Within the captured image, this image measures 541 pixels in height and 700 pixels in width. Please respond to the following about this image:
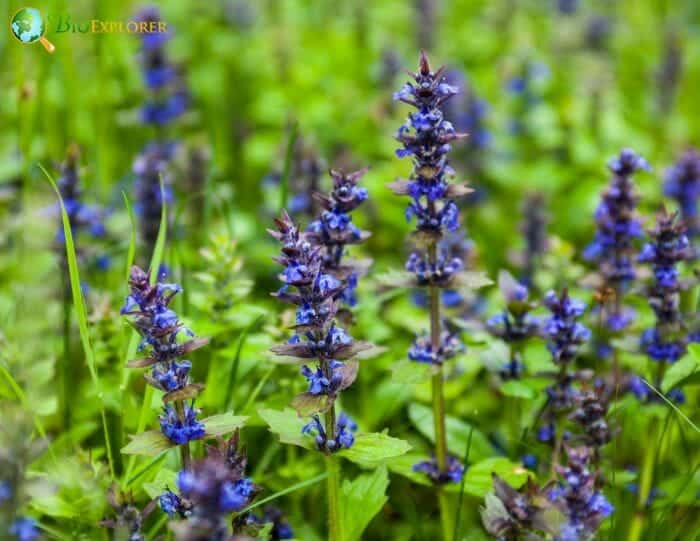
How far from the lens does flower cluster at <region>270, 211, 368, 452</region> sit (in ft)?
7.40

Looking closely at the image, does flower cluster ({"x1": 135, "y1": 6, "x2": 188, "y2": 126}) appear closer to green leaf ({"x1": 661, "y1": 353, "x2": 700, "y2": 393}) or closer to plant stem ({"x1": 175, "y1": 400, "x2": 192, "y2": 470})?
plant stem ({"x1": 175, "y1": 400, "x2": 192, "y2": 470})

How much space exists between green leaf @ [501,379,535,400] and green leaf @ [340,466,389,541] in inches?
21.8

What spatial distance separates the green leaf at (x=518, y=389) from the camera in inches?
119

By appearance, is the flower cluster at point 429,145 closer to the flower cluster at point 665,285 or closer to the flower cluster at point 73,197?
the flower cluster at point 665,285

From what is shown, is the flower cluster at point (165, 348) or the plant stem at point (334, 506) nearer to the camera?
the flower cluster at point (165, 348)

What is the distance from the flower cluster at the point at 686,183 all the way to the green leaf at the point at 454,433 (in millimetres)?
1719

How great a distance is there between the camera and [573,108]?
6242 millimetres

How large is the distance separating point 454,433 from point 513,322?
44cm

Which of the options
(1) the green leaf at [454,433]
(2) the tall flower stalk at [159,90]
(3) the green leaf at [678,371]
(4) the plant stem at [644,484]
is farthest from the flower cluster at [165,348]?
(2) the tall flower stalk at [159,90]

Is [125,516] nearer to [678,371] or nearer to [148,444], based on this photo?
[148,444]

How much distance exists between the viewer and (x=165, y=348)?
2.30m

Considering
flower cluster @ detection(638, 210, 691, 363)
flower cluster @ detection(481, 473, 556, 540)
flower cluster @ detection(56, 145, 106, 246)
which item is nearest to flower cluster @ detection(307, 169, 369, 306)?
flower cluster @ detection(481, 473, 556, 540)

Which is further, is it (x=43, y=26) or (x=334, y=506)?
(x=43, y=26)

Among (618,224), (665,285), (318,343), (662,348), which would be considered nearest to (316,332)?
(318,343)
